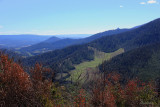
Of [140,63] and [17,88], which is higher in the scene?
[17,88]

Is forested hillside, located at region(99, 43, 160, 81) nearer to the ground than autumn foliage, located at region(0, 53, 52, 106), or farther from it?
nearer to the ground

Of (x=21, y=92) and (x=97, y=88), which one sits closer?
(x=21, y=92)

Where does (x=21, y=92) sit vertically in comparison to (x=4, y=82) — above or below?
below

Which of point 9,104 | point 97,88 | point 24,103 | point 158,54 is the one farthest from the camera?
point 158,54

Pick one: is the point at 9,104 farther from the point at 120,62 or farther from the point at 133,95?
the point at 120,62

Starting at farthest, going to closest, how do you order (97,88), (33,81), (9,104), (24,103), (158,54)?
(158,54), (97,88), (33,81), (24,103), (9,104)

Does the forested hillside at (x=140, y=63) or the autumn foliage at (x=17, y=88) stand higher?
the autumn foliage at (x=17, y=88)

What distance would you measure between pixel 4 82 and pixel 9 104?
117 centimetres

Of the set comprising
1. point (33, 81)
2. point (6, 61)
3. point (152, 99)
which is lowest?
point (152, 99)

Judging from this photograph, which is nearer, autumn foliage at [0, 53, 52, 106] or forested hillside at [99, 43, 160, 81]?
autumn foliage at [0, 53, 52, 106]

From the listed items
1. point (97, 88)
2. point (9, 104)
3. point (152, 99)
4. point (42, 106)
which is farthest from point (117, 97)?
point (9, 104)

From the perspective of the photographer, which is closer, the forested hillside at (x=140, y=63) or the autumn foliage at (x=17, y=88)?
the autumn foliage at (x=17, y=88)

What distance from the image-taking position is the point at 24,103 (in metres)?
7.20

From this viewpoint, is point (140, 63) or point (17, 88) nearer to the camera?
point (17, 88)
